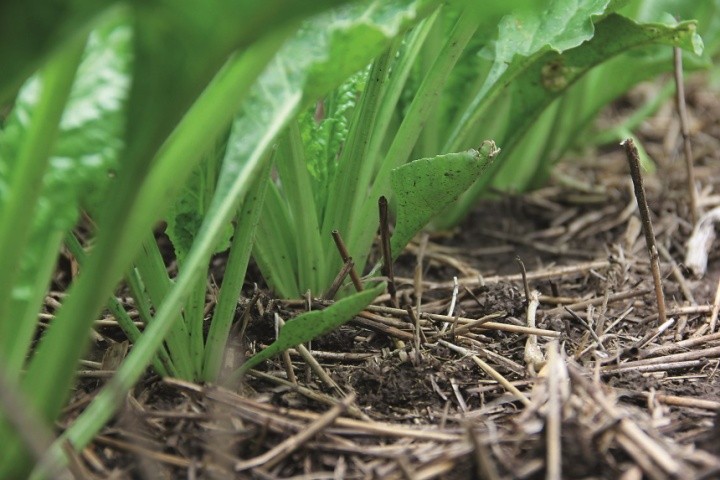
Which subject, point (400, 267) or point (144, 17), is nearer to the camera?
point (144, 17)

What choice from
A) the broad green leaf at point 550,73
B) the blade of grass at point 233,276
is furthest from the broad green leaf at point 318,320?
the broad green leaf at point 550,73

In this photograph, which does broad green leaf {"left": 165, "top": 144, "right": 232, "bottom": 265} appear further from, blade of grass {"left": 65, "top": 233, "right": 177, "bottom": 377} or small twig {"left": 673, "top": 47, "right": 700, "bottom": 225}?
small twig {"left": 673, "top": 47, "right": 700, "bottom": 225}

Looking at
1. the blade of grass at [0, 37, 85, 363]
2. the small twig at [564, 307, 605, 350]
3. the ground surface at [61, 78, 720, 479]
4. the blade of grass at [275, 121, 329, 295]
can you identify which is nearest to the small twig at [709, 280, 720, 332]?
the ground surface at [61, 78, 720, 479]

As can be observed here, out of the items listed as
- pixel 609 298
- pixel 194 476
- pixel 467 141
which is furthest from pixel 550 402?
pixel 467 141

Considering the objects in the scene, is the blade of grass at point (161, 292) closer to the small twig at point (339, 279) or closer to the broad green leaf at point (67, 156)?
the broad green leaf at point (67, 156)

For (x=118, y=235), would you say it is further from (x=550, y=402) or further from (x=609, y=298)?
(x=609, y=298)
